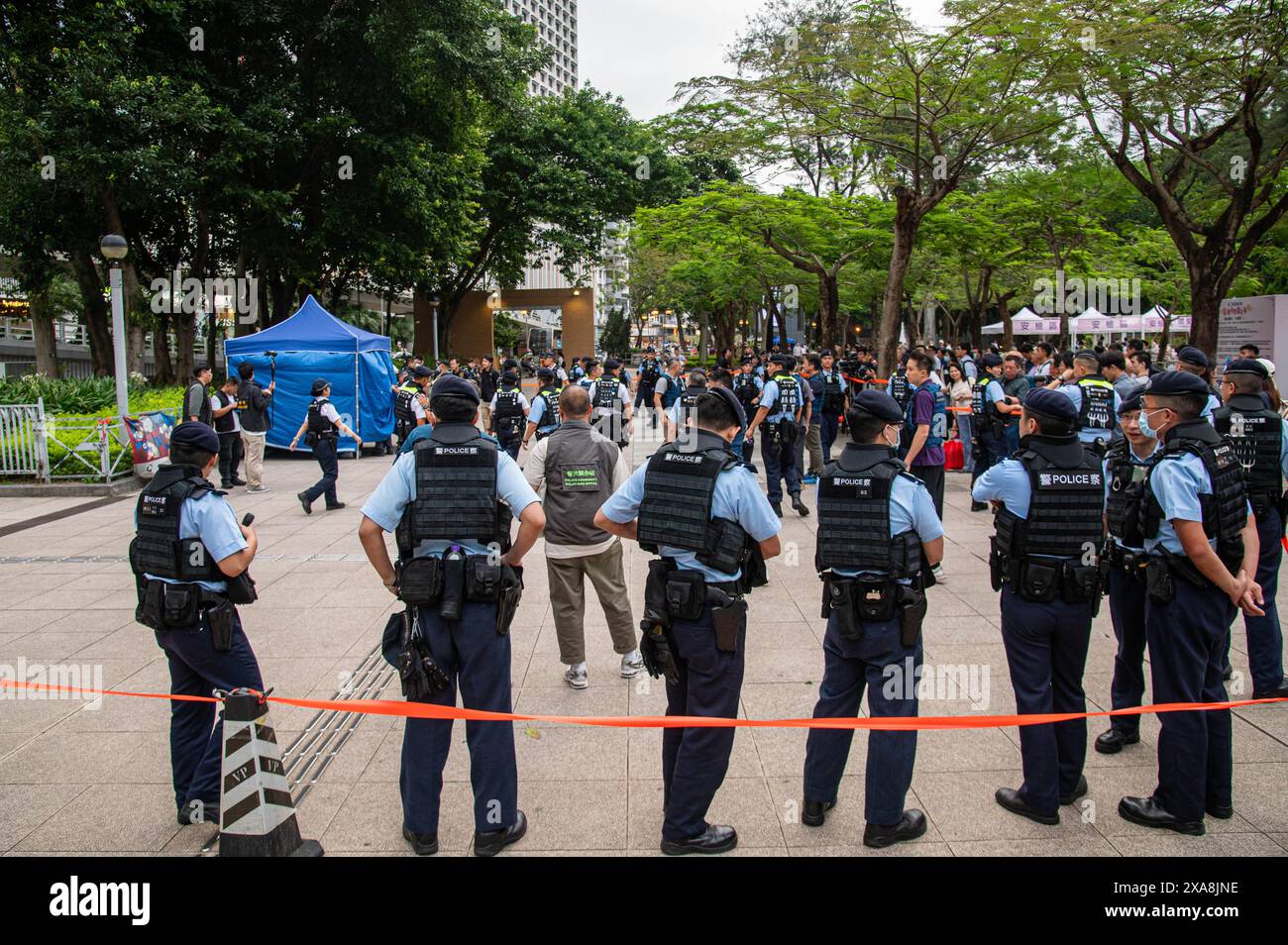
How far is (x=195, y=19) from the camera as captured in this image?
2033 cm

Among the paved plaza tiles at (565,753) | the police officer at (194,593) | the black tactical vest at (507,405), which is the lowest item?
the paved plaza tiles at (565,753)

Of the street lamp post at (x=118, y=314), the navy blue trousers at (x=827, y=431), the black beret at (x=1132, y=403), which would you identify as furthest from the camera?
the navy blue trousers at (x=827, y=431)

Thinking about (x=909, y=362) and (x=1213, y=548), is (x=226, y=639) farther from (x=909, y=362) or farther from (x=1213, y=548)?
(x=909, y=362)

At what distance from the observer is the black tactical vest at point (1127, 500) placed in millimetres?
3996

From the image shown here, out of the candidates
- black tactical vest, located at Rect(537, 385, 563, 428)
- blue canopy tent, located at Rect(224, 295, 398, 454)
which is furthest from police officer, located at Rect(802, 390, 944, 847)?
blue canopy tent, located at Rect(224, 295, 398, 454)

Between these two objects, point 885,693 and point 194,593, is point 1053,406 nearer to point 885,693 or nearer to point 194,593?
point 885,693

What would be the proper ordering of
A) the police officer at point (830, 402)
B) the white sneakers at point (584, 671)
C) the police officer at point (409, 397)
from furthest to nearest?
the police officer at point (409, 397), the police officer at point (830, 402), the white sneakers at point (584, 671)

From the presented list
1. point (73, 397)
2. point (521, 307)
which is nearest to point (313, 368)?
point (73, 397)

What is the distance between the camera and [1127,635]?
14.4 feet

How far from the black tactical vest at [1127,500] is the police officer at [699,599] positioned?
1.65 m

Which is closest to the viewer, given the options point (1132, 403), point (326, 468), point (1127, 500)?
point (1127, 500)

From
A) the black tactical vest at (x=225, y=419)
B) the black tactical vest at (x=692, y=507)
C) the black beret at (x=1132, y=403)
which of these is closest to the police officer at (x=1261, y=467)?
the black beret at (x=1132, y=403)

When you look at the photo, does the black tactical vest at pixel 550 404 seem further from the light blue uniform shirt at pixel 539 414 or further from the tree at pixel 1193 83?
the tree at pixel 1193 83

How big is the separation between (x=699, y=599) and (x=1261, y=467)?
12.4 ft
